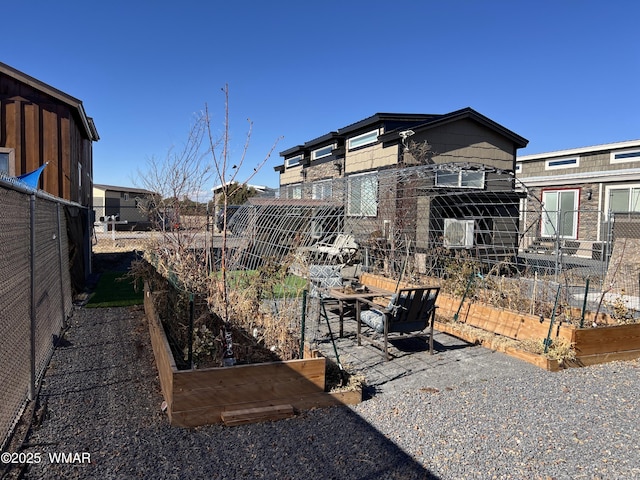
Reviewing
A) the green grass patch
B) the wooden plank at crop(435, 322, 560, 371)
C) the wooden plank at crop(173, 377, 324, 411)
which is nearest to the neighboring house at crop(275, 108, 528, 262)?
the wooden plank at crop(435, 322, 560, 371)

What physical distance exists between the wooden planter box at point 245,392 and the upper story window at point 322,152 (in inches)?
495

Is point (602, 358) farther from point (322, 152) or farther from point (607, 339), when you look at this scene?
point (322, 152)

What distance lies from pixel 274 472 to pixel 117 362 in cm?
286

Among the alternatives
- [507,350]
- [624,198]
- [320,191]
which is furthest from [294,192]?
[507,350]

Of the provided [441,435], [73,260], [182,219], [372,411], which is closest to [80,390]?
[372,411]

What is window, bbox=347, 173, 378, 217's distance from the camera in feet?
38.5

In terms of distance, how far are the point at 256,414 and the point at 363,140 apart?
11009mm

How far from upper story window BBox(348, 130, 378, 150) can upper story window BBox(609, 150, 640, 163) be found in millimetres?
10088

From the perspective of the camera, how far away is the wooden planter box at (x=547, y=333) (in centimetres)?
531

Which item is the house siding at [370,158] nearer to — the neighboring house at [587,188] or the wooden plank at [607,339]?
the neighboring house at [587,188]

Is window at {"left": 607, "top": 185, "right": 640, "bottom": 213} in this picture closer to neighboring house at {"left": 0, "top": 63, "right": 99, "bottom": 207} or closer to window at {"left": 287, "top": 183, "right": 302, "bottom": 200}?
window at {"left": 287, "top": 183, "right": 302, "bottom": 200}

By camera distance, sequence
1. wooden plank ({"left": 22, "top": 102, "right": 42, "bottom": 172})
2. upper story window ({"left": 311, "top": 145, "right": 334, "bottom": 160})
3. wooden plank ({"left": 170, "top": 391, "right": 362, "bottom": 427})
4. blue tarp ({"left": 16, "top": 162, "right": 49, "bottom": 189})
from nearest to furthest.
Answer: wooden plank ({"left": 170, "top": 391, "right": 362, "bottom": 427}) < blue tarp ({"left": 16, "top": 162, "right": 49, "bottom": 189}) < wooden plank ({"left": 22, "top": 102, "right": 42, "bottom": 172}) < upper story window ({"left": 311, "top": 145, "right": 334, "bottom": 160})

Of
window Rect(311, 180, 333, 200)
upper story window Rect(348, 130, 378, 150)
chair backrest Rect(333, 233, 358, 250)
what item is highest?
upper story window Rect(348, 130, 378, 150)

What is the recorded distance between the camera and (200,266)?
6027mm
